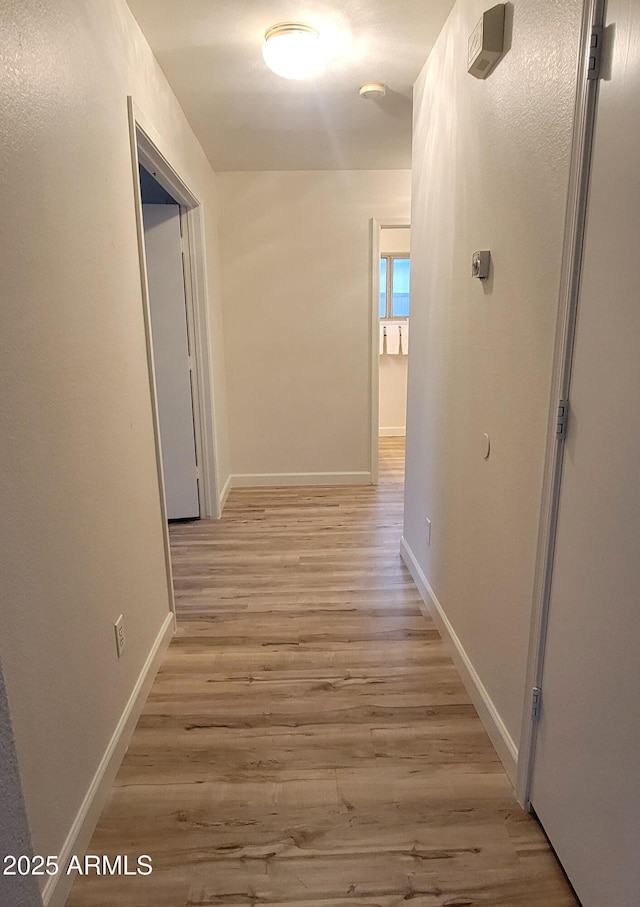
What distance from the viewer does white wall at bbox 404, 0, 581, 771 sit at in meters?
1.29

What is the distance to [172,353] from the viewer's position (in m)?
3.54

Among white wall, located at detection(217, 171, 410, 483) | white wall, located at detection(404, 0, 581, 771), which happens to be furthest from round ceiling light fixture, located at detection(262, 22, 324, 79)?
white wall, located at detection(217, 171, 410, 483)

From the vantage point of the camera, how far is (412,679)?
202cm

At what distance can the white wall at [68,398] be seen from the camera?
1116 millimetres

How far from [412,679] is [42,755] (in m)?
1.32

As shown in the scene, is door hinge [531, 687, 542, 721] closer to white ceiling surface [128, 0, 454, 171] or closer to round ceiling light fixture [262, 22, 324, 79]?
white ceiling surface [128, 0, 454, 171]

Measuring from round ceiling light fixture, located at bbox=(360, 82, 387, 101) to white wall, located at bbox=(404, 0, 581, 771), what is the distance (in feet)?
0.63

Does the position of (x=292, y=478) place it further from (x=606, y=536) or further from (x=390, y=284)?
(x=606, y=536)

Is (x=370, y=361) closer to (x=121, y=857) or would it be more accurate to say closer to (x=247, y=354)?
(x=247, y=354)

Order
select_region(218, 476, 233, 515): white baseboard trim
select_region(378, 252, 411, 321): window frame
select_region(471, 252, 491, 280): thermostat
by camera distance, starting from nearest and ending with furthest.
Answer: select_region(471, 252, 491, 280): thermostat, select_region(218, 476, 233, 515): white baseboard trim, select_region(378, 252, 411, 321): window frame

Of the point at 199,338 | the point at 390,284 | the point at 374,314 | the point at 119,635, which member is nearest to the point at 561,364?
the point at 119,635

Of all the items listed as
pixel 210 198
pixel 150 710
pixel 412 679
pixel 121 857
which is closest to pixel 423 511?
pixel 412 679

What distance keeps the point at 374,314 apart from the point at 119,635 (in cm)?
321

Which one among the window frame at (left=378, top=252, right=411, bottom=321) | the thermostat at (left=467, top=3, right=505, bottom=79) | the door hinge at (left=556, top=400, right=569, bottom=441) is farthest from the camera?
the window frame at (left=378, top=252, right=411, bottom=321)
